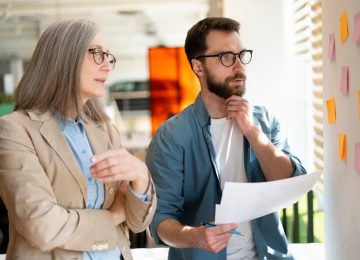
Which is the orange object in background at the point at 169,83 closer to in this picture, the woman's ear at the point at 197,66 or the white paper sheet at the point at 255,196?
the woman's ear at the point at 197,66

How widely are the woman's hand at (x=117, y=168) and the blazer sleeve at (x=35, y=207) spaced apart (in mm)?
133

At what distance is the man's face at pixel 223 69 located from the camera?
189cm

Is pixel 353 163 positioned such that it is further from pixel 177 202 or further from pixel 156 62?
pixel 156 62

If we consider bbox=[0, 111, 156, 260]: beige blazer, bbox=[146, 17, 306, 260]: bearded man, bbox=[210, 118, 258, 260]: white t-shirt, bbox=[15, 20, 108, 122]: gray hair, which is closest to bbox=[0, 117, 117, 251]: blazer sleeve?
bbox=[0, 111, 156, 260]: beige blazer

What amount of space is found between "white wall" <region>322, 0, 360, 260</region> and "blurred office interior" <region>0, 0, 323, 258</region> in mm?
1402

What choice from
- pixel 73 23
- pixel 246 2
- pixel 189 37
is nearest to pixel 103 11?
pixel 246 2

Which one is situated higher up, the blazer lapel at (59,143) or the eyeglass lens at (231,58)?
the eyeglass lens at (231,58)

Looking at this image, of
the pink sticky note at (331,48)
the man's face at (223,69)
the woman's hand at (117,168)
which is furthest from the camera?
the man's face at (223,69)

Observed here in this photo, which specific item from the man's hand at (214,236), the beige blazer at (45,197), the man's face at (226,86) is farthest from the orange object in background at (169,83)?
the beige blazer at (45,197)

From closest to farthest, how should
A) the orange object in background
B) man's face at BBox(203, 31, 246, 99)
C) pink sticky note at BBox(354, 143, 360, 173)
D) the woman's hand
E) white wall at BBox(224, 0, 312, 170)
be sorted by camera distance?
the woman's hand, pink sticky note at BBox(354, 143, 360, 173), man's face at BBox(203, 31, 246, 99), white wall at BBox(224, 0, 312, 170), the orange object in background

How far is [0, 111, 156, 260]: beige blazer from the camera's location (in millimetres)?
1325

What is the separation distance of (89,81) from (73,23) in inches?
6.6

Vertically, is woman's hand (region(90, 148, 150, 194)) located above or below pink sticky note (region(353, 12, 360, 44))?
below

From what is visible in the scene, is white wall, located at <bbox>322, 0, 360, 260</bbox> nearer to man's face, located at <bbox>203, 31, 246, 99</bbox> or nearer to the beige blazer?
man's face, located at <bbox>203, 31, 246, 99</bbox>
